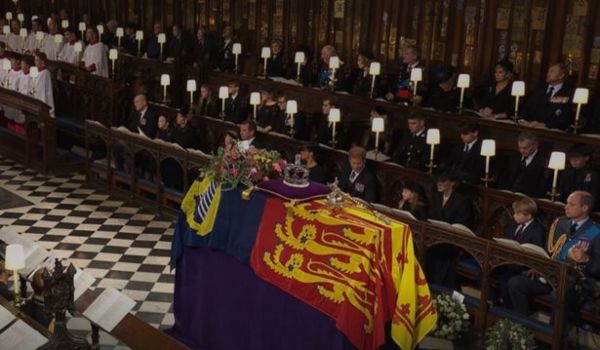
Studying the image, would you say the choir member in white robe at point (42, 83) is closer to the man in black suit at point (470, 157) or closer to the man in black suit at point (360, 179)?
the man in black suit at point (360, 179)

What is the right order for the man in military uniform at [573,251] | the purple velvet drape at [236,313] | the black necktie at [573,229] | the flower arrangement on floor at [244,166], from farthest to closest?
the black necktie at [573,229]
the man in military uniform at [573,251]
the flower arrangement on floor at [244,166]
the purple velvet drape at [236,313]

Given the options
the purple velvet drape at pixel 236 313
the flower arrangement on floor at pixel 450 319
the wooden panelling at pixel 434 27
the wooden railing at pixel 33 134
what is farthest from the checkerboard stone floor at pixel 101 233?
the wooden panelling at pixel 434 27

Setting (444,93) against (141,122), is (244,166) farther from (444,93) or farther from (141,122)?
(141,122)

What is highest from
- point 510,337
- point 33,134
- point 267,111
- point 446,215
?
point 267,111

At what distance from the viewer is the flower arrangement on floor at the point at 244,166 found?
7516 mm

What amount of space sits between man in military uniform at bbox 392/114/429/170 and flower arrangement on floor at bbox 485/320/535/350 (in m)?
4.25

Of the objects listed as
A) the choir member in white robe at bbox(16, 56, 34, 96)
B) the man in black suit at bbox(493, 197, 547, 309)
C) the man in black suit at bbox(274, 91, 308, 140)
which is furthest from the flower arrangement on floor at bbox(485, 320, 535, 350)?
the choir member in white robe at bbox(16, 56, 34, 96)

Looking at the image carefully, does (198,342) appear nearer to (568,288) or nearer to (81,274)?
(81,274)

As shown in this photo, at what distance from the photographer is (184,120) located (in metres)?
13.5

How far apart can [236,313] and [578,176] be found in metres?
4.95

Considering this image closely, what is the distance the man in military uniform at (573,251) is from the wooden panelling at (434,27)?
207 inches

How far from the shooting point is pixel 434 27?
1519cm

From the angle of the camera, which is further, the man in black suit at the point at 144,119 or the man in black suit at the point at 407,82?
the man in black suit at the point at 144,119

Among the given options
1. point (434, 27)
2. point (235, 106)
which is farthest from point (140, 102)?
point (434, 27)
